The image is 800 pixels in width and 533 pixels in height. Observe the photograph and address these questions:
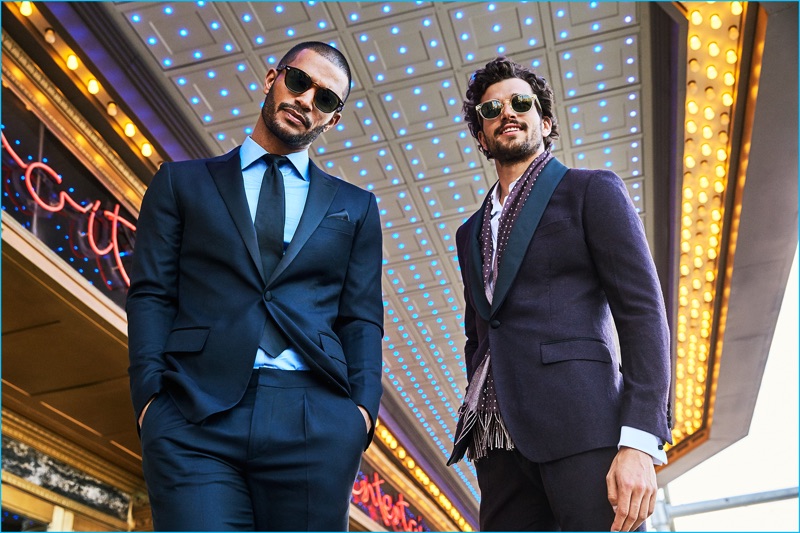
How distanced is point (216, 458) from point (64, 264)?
3510 mm

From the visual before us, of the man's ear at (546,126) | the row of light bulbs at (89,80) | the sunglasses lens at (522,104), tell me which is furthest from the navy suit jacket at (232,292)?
the row of light bulbs at (89,80)

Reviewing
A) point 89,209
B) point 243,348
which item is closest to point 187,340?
point 243,348

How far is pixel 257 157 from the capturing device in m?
2.11

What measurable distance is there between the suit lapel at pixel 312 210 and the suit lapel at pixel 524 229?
0.45 meters

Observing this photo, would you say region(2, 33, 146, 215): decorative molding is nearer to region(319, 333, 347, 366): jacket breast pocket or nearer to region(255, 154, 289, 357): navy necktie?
region(255, 154, 289, 357): navy necktie

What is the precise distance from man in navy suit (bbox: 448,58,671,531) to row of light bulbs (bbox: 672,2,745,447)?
3866mm

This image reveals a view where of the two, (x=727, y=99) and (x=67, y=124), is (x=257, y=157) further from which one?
(x=727, y=99)

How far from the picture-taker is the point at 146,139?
598cm

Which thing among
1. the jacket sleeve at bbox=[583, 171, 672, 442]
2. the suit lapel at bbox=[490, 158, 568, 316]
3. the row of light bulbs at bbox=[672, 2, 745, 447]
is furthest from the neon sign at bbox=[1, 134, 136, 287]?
the row of light bulbs at bbox=[672, 2, 745, 447]

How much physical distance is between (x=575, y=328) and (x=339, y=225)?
601mm

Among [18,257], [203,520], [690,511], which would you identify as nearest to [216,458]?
[203,520]

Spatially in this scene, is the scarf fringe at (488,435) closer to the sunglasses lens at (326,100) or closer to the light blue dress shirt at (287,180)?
the light blue dress shirt at (287,180)

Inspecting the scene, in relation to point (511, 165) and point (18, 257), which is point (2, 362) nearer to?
point (18, 257)

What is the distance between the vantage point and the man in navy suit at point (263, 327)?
167 centimetres
